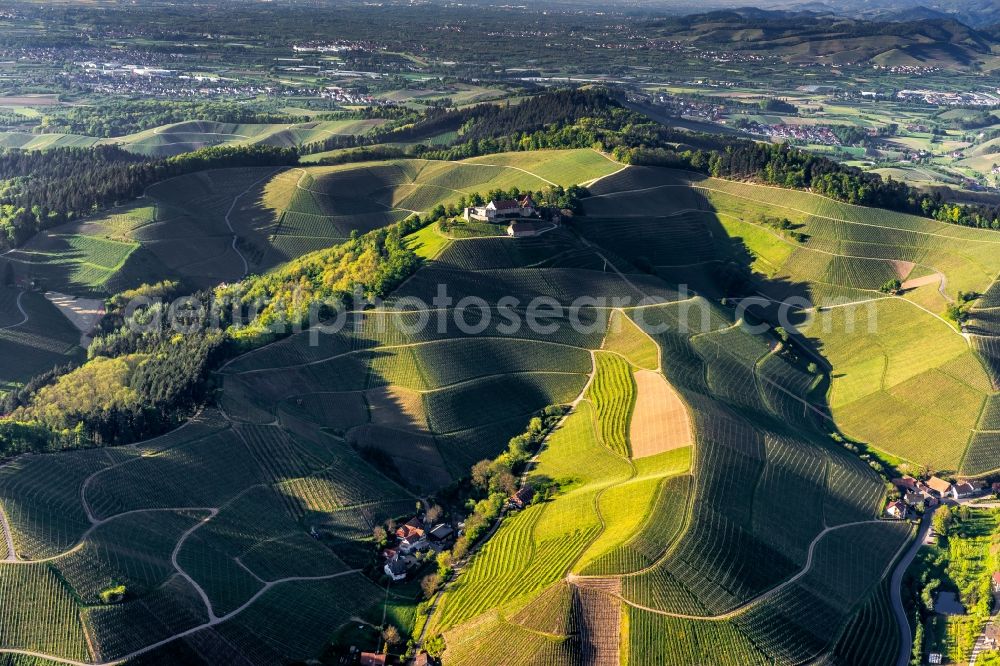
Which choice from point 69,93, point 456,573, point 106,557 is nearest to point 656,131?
point 456,573

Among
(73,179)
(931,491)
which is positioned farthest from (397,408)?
(73,179)

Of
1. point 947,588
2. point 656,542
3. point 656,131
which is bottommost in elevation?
point 947,588

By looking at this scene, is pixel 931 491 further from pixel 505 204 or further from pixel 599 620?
pixel 505 204

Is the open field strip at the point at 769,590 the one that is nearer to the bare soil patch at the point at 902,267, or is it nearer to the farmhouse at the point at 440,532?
the farmhouse at the point at 440,532

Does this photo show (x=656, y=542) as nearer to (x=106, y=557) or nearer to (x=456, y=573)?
(x=456, y=573)

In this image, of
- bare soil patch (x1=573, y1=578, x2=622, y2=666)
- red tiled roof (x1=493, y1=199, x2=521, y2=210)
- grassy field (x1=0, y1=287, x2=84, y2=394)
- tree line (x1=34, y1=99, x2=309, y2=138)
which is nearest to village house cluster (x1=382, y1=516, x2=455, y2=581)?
bare soil patch (x1=573, y1=578, x2=622, y2=666)

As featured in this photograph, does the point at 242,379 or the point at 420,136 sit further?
the point at 420,136
